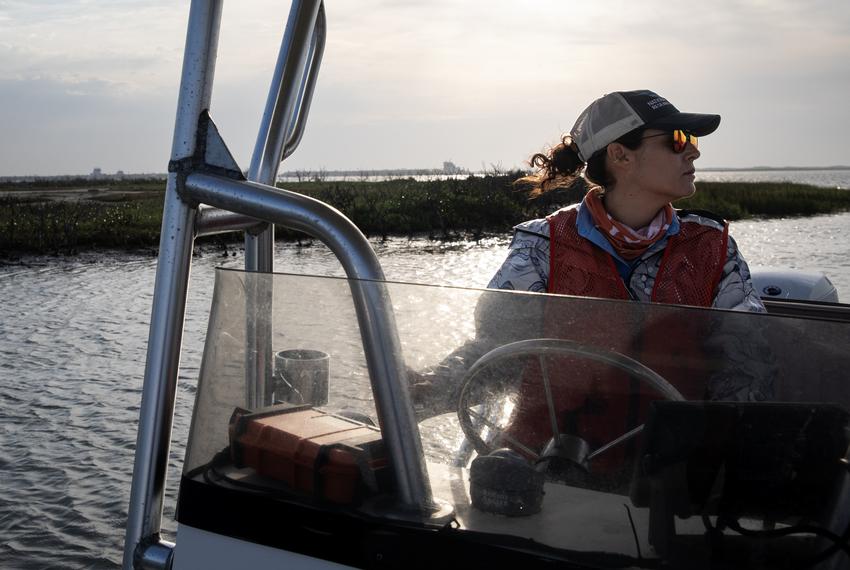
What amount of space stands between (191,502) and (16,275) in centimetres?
1378

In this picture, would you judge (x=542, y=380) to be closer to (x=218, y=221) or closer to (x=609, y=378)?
(x=609, y=378)

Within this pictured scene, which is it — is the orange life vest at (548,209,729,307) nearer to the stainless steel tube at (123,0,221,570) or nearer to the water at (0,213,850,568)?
the stainless steel tube at (123,0,221,570)

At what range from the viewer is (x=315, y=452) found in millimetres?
1394

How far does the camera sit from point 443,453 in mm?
1378

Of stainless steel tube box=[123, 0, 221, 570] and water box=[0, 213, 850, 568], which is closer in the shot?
stainless steel tube box=[123, 0, 221, 570]

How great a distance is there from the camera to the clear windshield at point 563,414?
45.9 inches

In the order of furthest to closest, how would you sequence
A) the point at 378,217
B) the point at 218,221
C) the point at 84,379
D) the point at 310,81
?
1. the point at 378,217
2. the point at 84,379
3. the point at 310,81
4. the point at 218,221

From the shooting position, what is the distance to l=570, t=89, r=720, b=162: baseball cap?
2.47 meters

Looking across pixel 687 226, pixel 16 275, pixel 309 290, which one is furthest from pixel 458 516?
pixel 16 275

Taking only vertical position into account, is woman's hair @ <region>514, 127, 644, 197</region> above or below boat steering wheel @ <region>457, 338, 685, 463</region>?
above

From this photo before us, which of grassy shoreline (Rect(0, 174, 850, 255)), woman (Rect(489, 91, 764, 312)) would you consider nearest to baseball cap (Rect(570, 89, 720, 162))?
woman (Rect(489, 91, 764, 312))

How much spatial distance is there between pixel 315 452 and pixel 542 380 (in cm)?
37

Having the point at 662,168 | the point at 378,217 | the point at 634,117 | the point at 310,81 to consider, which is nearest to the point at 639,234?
the point at 662,168

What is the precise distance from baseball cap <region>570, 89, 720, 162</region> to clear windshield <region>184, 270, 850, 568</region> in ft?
4.40
